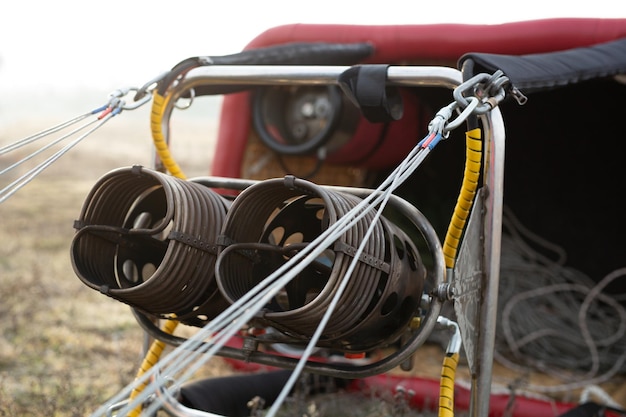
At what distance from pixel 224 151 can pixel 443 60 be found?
92 centimetres

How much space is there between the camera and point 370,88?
5.48 ft

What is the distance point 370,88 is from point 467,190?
30 cm

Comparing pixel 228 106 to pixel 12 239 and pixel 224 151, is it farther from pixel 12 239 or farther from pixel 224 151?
pixel 12 239

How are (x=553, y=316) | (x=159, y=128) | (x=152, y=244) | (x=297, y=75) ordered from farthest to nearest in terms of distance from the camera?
(x=553, y=316) → (x=159, y=128) → (x=297, y=75) → (x=152, y=244)

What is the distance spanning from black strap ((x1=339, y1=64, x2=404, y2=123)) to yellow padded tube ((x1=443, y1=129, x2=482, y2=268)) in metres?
0.21

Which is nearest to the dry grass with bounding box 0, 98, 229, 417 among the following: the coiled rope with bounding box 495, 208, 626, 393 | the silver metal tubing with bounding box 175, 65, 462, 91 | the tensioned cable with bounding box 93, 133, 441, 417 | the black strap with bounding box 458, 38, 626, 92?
the silver metal tubing with bounding box 175, 65, 462, 91

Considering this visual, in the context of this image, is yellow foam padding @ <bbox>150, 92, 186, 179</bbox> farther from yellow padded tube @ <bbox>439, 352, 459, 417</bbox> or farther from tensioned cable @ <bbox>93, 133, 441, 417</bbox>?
yellow padded tube @ <bbox>439, 352, 459, 417</bbox>

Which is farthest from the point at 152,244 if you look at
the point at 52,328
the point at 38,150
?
the point at 52,328

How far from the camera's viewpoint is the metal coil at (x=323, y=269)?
51.8 inches

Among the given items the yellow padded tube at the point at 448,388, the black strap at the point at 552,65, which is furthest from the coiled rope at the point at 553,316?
the yellow padded tube at the point at 448,388

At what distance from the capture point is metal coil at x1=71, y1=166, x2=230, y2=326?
1.41 metres

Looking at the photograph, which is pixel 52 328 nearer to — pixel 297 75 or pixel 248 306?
pixel 297 75

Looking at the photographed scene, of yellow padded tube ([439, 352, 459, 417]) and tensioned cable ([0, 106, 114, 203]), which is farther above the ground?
tensioned cable ([0, 106, 114, 203])

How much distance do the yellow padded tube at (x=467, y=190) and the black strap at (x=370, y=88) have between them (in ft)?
0.68
